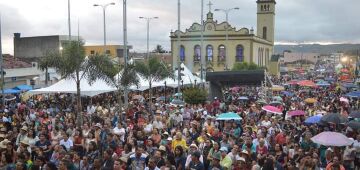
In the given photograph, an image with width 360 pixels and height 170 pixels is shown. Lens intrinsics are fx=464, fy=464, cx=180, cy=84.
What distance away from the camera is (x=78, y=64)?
19.8m

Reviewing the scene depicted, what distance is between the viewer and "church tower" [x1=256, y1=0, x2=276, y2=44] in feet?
286

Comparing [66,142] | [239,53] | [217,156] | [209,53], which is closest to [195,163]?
[217,156]

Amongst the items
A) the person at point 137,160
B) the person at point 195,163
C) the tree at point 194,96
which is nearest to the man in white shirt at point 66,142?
the person at point 137,160

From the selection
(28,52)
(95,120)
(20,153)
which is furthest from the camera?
(28,52)

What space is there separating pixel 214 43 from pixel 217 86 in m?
42.9

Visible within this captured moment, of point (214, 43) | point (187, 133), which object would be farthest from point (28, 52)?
point (187, 133)

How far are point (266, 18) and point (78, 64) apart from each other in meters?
72.7

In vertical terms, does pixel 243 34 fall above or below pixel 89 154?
above

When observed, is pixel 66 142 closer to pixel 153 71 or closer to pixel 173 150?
pixel 173 150

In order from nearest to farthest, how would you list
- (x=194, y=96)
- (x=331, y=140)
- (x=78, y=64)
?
(x=331, y=140)
(x=78, y=64)
(x=194, y=96)

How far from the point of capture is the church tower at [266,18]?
8725 centimetres

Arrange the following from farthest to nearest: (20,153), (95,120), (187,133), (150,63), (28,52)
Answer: (28,52) < (150,63) < (95,120) < (187,133) < (20,153)

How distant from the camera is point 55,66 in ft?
65.8

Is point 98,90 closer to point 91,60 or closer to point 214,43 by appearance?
point 91,60
